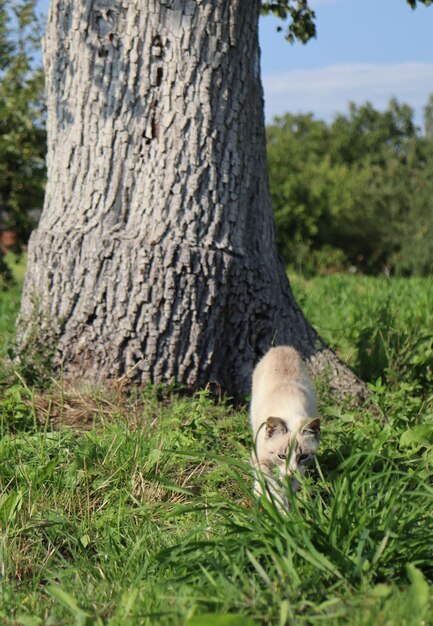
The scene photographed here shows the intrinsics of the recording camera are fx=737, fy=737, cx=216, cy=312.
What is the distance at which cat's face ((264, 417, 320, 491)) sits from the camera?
3.98 metres

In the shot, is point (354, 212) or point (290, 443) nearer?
point (290, 443)

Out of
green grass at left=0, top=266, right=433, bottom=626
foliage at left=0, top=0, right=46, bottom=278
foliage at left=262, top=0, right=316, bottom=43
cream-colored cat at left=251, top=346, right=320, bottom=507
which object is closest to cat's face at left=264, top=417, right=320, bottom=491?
cream-colored cat at left=251, top=346, right=320, bottom=507

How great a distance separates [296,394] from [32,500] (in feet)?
5.50

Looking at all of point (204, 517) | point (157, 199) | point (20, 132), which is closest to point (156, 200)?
point (157, 199)

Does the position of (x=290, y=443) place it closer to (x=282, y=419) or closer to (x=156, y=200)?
(x=282, y=419)

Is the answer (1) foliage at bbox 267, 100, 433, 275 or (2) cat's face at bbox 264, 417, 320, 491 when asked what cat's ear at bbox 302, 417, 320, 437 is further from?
(1) foliage at bbox 267, 100, 433, 275

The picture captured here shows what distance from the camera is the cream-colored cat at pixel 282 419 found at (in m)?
3.95

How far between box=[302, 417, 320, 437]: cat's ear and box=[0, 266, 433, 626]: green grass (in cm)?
26

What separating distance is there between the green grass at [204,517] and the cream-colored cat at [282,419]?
166 millimetres

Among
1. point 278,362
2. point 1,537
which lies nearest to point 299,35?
point 278,362

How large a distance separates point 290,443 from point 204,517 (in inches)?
24.9

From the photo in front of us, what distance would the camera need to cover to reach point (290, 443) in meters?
3.98

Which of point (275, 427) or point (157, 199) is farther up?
point (157, 199)

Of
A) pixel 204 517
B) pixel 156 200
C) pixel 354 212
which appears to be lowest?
pixel 204 517
